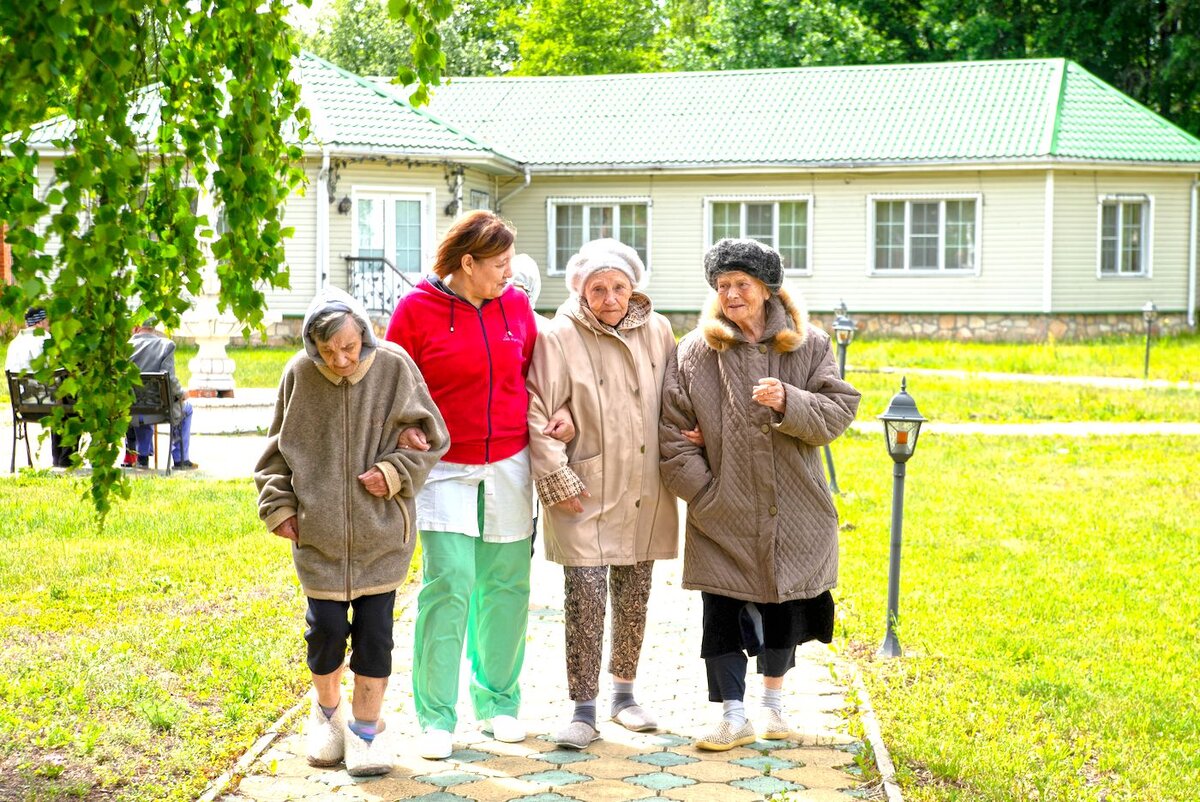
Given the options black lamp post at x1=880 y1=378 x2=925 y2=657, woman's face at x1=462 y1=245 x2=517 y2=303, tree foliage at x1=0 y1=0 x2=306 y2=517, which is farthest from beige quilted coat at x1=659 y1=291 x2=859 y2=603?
tree foliage at x1=0 y1=0 x2=306 y2=517

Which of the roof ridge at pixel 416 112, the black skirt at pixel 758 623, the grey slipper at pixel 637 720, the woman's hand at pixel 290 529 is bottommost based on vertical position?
the grey slipper at pixel 637 720

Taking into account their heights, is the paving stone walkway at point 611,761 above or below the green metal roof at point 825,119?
below

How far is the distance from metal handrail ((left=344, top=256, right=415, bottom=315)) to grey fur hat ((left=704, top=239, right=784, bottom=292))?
20.3m

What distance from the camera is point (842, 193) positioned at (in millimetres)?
27391

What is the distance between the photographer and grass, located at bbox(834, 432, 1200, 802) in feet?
17.3

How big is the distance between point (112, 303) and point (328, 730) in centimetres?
171

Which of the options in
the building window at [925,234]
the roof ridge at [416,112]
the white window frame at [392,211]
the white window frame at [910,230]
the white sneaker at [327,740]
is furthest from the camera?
the building window at [925,234]

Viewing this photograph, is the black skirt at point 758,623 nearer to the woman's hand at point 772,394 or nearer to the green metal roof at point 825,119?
the woman's hand at point 772,394

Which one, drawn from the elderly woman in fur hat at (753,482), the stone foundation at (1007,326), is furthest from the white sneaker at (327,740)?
the stone foundation at (1007,326)

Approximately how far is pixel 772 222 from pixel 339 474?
23645mm

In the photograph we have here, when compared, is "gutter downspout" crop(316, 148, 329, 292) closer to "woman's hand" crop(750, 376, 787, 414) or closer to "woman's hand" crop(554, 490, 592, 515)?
"woman's hand" crop(554, 490, 592, 515)

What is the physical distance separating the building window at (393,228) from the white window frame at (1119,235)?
12.2 m

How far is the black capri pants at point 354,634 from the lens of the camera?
4961 mm

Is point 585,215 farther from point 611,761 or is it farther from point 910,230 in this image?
point 611,761
